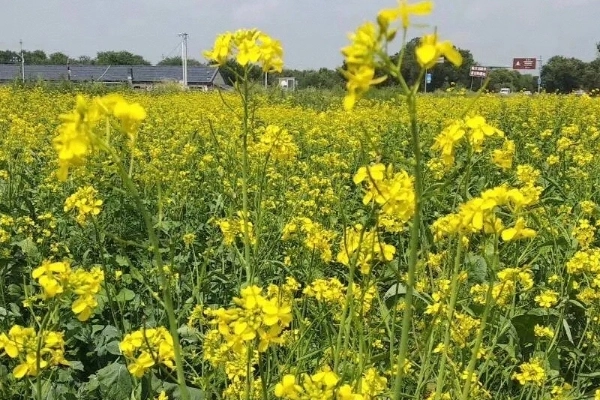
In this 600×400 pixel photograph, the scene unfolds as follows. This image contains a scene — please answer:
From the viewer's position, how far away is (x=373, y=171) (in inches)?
42.1

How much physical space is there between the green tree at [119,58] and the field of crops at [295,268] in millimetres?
64758

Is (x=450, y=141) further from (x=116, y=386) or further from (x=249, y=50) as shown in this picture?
(x=116, y=386)

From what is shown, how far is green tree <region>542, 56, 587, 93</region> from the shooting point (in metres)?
34.2

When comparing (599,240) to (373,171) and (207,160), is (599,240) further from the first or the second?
(373,171)

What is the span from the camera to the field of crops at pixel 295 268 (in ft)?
3.31

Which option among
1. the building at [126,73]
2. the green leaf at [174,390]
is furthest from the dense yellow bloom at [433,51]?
the building at [126,73]

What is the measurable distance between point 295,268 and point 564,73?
35633 mm

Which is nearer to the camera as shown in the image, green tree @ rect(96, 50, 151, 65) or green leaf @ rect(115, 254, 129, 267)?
green leaf @ rect(115, 254, 129, 267)

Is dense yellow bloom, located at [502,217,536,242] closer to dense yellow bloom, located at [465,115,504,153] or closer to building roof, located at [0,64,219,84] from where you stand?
dense yellow bloom, located at [465,115,504,153]

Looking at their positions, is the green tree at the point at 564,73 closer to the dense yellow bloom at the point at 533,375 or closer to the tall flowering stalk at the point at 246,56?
the dense yellow bloom at the point at 533,375

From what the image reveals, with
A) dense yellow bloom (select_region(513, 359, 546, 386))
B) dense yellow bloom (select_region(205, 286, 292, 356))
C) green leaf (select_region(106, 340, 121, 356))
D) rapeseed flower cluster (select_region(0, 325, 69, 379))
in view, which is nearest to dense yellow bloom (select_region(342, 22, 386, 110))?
dense yellow bloom (select_region(205, 286, 292, 356))

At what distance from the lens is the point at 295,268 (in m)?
2.73

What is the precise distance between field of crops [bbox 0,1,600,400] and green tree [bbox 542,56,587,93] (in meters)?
30.6

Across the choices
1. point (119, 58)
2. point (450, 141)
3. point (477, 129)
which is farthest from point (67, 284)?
point (119, 58)
